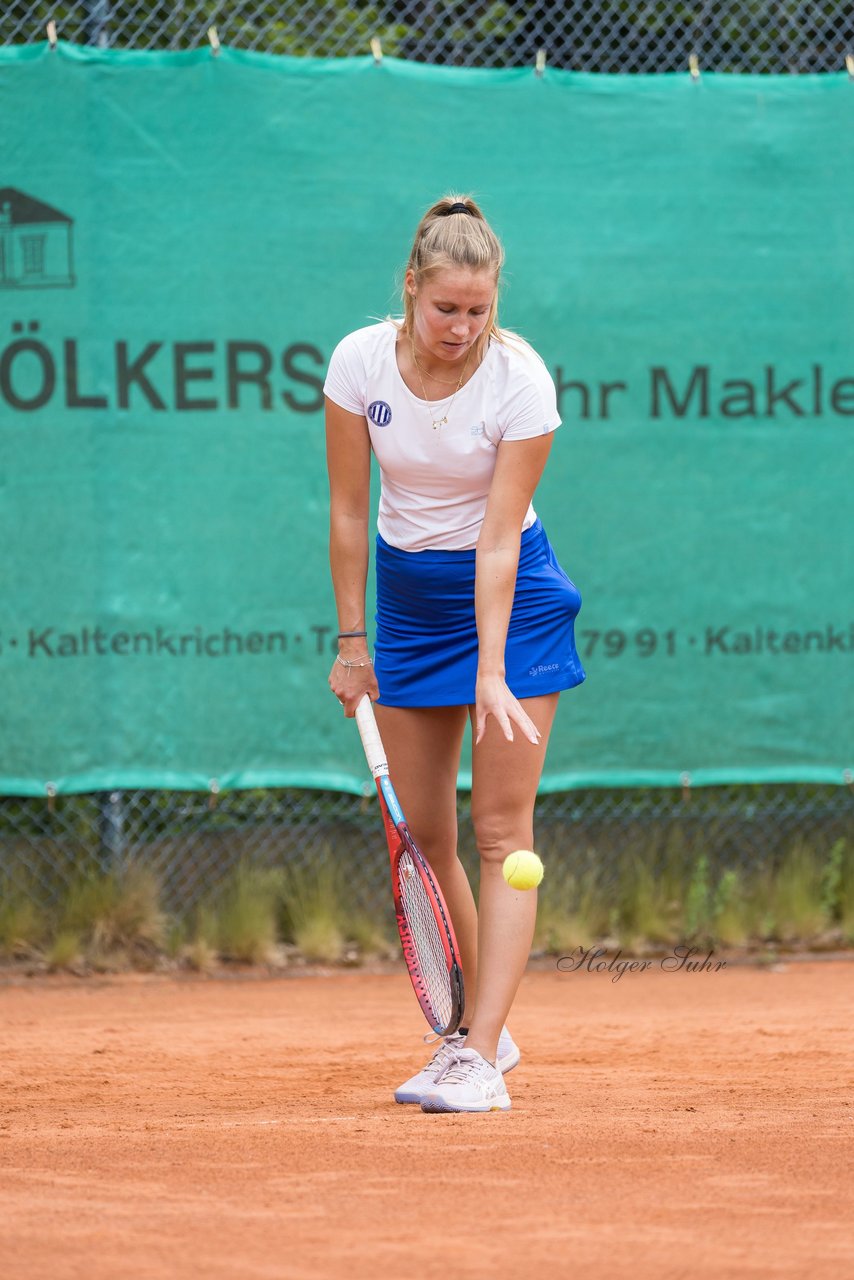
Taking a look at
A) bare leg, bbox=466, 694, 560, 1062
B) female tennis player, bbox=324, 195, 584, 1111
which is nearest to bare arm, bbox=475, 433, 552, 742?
female tennis player, bbox=324, 195, 584, 1111

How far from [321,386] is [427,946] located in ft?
8.31

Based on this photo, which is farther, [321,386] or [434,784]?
[321,386]

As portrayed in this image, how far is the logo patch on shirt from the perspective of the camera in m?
3.33

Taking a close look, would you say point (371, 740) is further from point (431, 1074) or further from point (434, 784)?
point (431, 1074)

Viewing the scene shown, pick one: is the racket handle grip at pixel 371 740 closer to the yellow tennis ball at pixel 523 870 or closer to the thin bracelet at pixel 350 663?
the thin bracelet at pixel 350 663

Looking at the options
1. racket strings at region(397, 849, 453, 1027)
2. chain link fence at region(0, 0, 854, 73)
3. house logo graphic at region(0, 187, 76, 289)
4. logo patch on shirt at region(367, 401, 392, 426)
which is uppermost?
chain link fence at region(0, 0, 854, 73)

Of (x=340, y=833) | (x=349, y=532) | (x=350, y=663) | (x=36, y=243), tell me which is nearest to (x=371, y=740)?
(x=350, y=663)

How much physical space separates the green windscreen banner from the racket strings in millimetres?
1961

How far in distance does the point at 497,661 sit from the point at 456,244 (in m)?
0.80

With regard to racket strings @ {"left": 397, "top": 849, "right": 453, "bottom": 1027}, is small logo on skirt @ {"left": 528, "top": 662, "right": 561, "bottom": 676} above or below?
above

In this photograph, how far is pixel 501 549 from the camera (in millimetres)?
3248

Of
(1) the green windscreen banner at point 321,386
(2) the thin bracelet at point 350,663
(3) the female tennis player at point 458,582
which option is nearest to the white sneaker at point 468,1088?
(3) the female tennis player at point 458,582

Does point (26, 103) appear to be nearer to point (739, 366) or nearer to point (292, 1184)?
point (739, 366)
